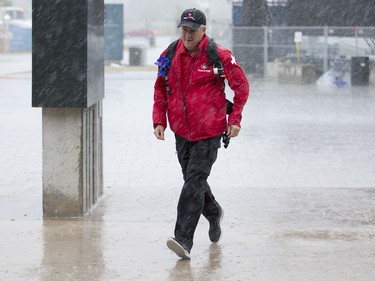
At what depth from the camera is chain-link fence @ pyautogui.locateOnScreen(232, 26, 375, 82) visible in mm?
31000

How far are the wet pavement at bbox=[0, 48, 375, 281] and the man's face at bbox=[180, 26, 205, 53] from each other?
1497mm

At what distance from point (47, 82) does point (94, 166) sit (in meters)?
1.03

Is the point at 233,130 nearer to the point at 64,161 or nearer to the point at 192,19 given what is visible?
the point at 192,19

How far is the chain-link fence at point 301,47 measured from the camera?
3100 cm

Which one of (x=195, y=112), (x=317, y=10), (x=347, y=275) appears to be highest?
(x=317, y=10)

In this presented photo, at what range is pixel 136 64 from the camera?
4066cm

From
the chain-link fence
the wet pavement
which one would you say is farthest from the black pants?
the chain-link fence

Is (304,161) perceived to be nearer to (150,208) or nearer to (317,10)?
(150,208)

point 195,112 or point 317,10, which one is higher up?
point 317,10

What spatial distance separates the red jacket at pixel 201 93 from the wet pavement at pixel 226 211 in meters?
0.94

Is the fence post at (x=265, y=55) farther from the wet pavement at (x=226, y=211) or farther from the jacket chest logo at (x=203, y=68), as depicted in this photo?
the jacket chest logo at (x=203, y=68)

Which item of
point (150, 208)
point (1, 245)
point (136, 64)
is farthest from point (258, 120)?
point (136, 64)

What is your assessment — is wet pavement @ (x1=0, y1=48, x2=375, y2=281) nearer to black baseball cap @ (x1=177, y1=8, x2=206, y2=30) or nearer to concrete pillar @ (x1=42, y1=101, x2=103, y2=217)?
concrete pillar @ (x1=42, y1=101, x2=103, y2=217)

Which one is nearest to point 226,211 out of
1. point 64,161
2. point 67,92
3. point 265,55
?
point 64,161
